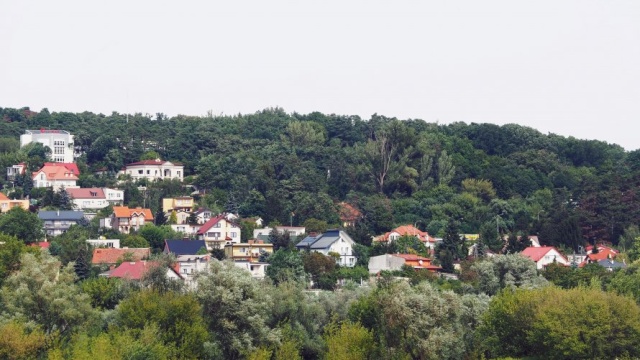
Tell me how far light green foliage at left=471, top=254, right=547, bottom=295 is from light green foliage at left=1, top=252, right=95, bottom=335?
1918 cm

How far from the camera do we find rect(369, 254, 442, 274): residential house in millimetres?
68812

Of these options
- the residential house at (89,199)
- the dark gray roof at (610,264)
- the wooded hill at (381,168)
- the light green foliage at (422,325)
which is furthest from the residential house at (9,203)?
the light green foliage at (422,325)

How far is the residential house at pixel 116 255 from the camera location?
64625 millimetres

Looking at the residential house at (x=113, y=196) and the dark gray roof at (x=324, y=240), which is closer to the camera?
the dark gray roof at (x=324, y=240)

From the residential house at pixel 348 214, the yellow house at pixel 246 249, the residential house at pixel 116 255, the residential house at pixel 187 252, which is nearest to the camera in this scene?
the residential house at pixel 116 255

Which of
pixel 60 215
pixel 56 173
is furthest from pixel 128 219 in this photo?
pixel 56 173

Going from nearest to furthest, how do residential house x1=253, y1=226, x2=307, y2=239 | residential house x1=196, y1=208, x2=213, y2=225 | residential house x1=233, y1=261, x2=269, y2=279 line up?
residential house x1=233, y1=261, x2=269, y2=279 < residential house x1=253, y1=226, x2=307, y2=239 < residential house x1=196, y1=208, x2=213, y2=225

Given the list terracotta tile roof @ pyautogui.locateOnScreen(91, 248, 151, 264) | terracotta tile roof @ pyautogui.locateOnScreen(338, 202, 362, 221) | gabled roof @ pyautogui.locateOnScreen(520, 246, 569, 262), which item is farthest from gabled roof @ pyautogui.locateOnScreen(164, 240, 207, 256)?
gabled roof @ pyautogui.locateOnScreen(520, 246, 569, 262)

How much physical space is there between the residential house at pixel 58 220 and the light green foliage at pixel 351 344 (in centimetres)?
3974

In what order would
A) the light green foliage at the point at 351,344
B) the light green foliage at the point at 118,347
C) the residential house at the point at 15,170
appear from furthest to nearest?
the residential house at the point at 15,170 < the light green foliage at the point at 351,344 < the light green foliage at the point at 118,347

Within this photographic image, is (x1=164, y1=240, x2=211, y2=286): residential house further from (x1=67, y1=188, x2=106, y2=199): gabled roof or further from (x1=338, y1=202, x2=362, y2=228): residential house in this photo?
(x1=67, y1=188, x2=106, y2=199): gabled roof

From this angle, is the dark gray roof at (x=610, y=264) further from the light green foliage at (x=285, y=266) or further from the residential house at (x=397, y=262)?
the light green foliage at (x=285, y=266)

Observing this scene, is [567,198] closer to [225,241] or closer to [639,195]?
[639,195]

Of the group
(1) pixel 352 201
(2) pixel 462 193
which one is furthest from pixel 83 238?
(2) pixel 462 193
